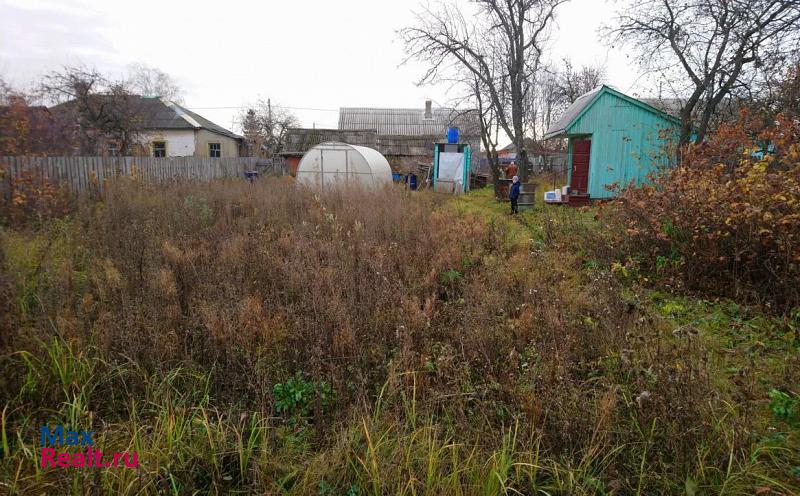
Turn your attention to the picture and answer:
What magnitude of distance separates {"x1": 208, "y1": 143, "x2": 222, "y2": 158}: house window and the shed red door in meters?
27.1

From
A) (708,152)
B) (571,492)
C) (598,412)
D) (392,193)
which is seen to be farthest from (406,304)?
(392,193)

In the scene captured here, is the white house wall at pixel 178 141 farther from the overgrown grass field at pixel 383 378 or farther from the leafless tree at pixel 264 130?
the overgrown grass field at pixel 383 378

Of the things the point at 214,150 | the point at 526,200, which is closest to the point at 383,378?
the point at 526,200

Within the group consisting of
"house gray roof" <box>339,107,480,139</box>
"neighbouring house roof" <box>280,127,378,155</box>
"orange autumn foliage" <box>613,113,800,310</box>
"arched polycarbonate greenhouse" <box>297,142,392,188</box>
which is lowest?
"orange autumn foliage" <box>613,113,800,310</box>

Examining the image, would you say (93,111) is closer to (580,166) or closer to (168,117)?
(168,117)

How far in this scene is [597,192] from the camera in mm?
14680

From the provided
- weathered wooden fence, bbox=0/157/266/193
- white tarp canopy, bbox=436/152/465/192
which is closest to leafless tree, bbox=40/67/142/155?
weathered wooden fence, bbox=0/157/266/193

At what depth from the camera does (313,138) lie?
83.9 feet

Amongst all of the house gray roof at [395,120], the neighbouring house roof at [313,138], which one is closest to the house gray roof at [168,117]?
the neighbouring house roof at [313,138]

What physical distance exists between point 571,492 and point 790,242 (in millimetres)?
4146

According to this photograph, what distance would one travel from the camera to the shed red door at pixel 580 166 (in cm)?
1541

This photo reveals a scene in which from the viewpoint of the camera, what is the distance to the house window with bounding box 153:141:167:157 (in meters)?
29.0

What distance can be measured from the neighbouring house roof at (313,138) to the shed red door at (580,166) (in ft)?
44.5

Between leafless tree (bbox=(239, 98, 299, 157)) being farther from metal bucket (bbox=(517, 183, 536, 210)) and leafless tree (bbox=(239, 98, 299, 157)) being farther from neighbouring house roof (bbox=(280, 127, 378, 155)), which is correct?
metal bucket (bbox=(517, 183, 536, 210))
